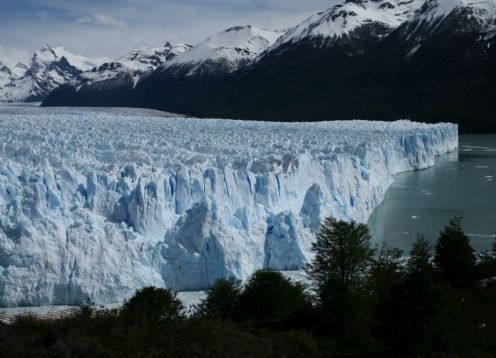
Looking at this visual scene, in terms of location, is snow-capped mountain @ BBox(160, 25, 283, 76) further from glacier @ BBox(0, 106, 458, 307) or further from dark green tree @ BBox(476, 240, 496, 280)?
dark green tree @ BBox(476, 240, 496, 280)

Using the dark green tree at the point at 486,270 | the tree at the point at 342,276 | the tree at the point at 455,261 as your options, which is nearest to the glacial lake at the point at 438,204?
the dark green tree at the point at 486,270

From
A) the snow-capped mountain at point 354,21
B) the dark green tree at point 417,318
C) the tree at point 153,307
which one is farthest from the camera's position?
the snow-capped mountain at point 354,21

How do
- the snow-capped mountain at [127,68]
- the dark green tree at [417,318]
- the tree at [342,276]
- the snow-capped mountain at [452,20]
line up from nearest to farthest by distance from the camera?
the dark green tree at [417,318] → the tree at [342,276] → the snow-capped mountain at [452,20] → the snow-capped mountain at [127,68]

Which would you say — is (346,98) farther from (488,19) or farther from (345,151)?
(345,151)

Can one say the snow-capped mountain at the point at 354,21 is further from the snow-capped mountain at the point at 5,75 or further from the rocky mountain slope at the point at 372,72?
the snow-capped mountain at the point at 5,75

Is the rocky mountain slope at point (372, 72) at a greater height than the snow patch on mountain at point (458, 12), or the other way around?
the snow patch on mountain at point (458, 12)

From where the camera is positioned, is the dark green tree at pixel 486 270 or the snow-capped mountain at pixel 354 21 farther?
the snow-capped mountain at pixel 354 21
